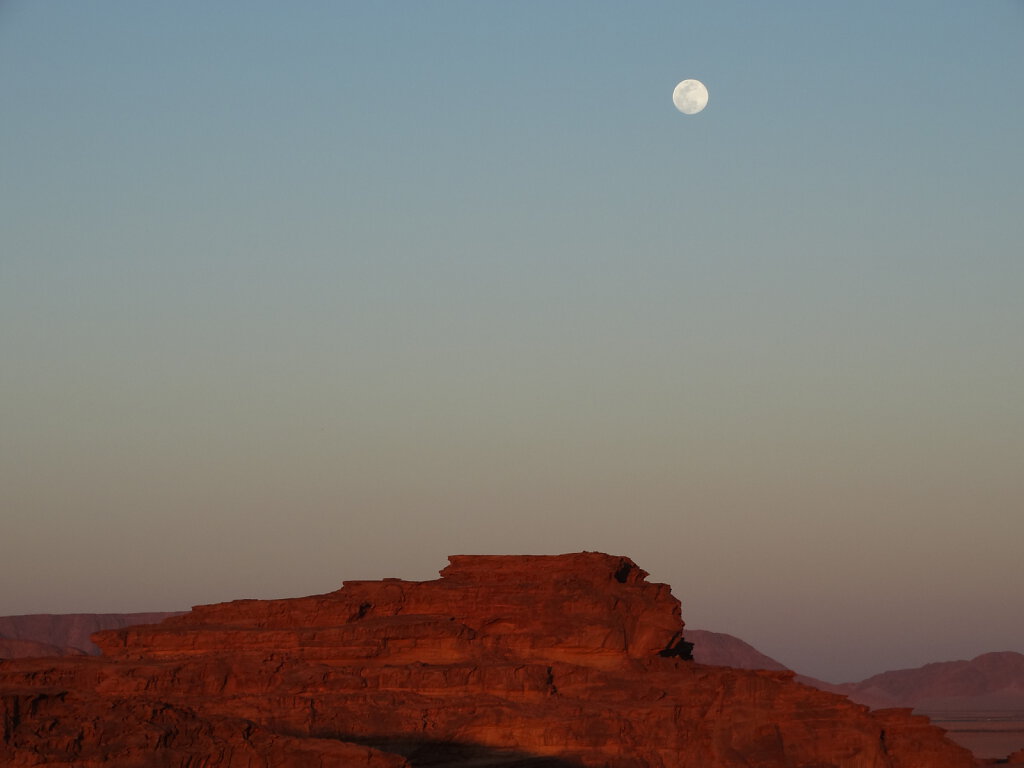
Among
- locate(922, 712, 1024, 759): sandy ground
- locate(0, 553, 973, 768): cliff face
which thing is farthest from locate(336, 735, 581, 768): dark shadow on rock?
locate(922, 712, 1024, 759): sandy ground

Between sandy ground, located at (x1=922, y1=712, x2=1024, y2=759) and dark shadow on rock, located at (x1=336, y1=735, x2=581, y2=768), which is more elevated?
sandy ground, located at (x1=922, y1=712, x2=1024, y2=759)

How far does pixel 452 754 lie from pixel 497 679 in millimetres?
3892

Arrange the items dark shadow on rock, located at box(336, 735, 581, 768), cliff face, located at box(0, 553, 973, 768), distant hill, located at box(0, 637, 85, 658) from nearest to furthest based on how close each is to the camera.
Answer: dark shadow on rock, located at box(336, 735, 581, 768), cliff face, located at box(0, 553, 973, 768), distant hill, located at box(0, 637, 85, 658)

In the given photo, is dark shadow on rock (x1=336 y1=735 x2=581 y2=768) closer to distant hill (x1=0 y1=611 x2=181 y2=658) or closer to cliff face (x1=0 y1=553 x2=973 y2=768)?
cliff face (x1=0 y1=553 x2=973 y2=768)

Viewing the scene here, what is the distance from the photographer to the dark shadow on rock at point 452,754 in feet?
165

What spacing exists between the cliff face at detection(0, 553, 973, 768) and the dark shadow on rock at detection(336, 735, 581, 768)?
0.21 ft

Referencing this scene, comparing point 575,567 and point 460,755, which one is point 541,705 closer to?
point 460,755

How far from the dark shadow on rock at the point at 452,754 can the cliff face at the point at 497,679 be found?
0.21 feet

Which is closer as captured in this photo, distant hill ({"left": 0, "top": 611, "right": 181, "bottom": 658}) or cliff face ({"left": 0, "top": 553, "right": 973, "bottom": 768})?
cliff face ({"left": 0, "top": 553, "right": 973, "bottom": 768})

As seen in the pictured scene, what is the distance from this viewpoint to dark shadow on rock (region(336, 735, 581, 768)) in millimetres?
50156

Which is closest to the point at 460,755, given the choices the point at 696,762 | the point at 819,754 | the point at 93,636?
the point at 696,762

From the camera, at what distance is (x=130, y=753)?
3275 cm

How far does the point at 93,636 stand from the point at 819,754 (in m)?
26.6

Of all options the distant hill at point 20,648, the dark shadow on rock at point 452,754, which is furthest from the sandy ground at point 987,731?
the distant hill at point 20,648
